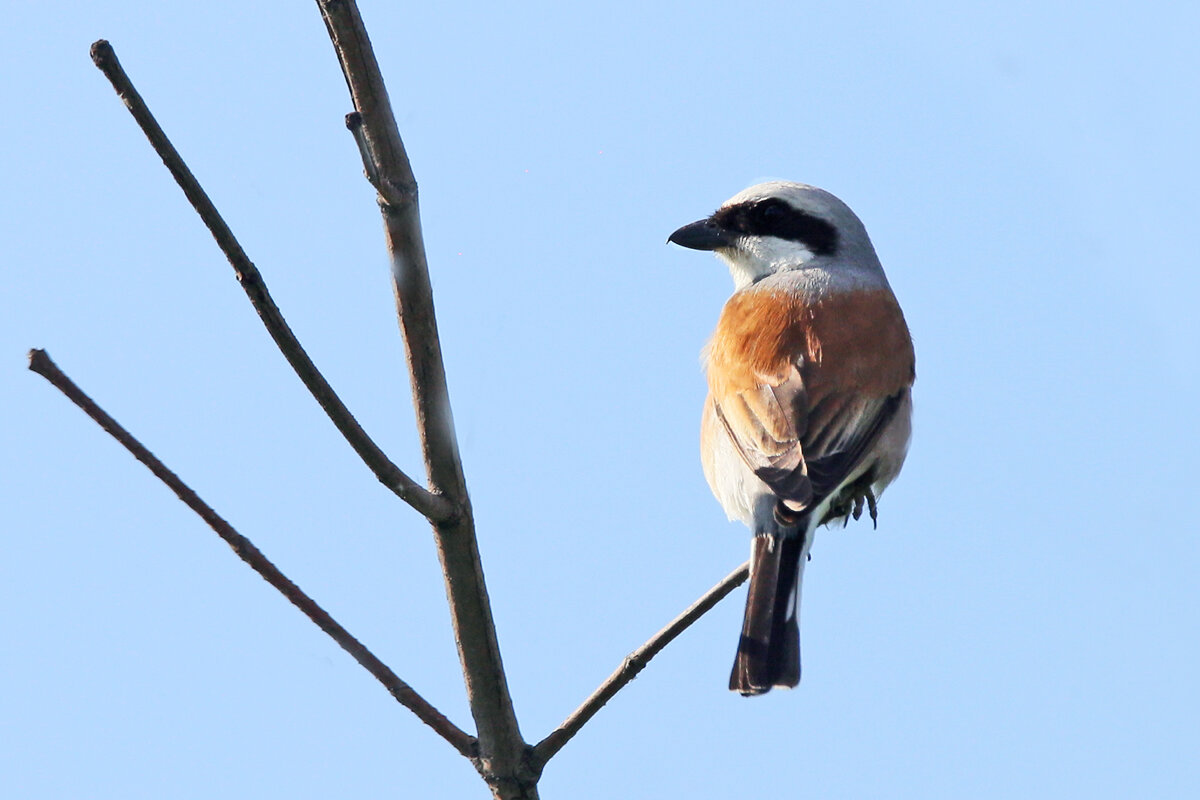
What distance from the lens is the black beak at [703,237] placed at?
15.4 ft

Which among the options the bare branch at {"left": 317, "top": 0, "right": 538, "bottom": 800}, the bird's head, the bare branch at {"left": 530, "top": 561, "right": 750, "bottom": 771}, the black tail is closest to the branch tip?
the bare branch at {"left": 317, "top": 0, "right": 538, "bottom": 800}

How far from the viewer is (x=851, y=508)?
13.0 feet

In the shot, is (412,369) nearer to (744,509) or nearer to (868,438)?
(744,509)

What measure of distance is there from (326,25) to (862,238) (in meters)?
2.97

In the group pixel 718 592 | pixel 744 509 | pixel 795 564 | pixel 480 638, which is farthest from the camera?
pixel 744 509

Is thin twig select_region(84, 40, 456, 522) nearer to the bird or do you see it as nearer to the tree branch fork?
the tree branch fork

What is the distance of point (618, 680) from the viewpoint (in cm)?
246

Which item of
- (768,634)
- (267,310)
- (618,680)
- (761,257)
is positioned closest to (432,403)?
(267,310)

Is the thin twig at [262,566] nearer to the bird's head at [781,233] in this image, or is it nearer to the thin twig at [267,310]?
the thin twig at [267,310]

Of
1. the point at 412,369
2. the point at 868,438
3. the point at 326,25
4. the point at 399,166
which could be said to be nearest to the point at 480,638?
the point at 412,369

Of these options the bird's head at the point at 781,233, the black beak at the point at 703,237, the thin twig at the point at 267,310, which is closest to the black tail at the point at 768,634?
the thin twig at the point at 267,310

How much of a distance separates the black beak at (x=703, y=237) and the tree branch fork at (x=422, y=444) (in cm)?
242

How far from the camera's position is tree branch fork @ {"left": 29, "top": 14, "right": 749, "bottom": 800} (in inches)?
74.8

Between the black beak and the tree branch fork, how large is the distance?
95.4 inches
